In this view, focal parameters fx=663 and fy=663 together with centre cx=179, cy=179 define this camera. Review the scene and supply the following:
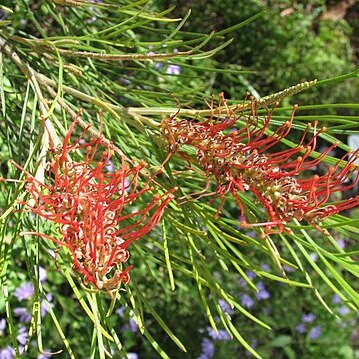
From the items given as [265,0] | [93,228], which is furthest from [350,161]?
[265,0]

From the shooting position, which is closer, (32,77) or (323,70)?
(32,77)

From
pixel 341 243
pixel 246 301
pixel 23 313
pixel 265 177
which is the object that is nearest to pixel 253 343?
pixel 246 301

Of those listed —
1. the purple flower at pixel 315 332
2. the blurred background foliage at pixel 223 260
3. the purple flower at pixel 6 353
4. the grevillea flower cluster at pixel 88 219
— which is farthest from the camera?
the purple flower at pixel 315 332

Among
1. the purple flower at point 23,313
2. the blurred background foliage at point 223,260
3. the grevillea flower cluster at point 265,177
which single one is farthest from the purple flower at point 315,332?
the grevillea flower cluster at point 265,177

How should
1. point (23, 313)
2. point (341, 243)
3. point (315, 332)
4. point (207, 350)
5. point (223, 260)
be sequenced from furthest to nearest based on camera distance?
point (341, 243) → point (315, 332) → point (207, 350) → point (23, 313) → point (223, 260)

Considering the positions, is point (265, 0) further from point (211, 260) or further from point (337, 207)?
point (337, 207)

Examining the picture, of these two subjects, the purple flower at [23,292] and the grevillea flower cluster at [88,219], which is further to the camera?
the purple flower at [23,292]

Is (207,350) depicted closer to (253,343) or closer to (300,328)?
(253,343)

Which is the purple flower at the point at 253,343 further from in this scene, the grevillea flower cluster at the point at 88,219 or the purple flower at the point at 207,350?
the grevillea flower cluster at the point at 88,219
